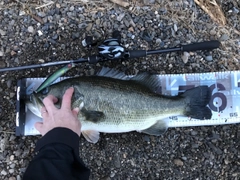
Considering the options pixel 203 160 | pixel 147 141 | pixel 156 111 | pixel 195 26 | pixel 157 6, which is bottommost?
pixel 203 160

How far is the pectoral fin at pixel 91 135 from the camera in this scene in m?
2.81

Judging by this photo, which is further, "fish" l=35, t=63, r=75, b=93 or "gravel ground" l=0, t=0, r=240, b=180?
"gravel ground" l=0, t=0, r=240, b=180

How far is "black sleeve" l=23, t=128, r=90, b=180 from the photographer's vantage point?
198cm

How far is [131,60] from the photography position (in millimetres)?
3061

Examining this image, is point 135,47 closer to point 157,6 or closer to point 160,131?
point 157,6

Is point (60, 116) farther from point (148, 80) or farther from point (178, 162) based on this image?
point (178, 162)

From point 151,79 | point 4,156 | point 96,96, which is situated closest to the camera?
point 96,96

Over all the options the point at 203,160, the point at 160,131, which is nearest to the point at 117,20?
the point at 160,131

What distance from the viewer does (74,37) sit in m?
3.07

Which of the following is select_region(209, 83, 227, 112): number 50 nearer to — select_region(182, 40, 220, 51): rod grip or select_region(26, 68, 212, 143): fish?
select_region(26, 68, 212, 143): fish

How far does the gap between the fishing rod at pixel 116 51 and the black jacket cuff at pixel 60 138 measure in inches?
30.7

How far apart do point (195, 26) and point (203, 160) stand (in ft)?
4.26

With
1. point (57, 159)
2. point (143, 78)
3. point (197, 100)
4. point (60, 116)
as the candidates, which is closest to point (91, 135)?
point (60, 116)

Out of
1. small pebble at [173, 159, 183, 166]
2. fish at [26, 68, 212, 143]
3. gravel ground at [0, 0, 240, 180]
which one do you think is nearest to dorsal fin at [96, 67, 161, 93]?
fish at [26, 68, 212, 143]
